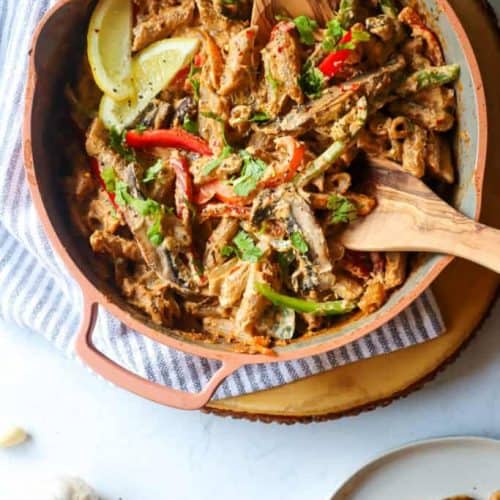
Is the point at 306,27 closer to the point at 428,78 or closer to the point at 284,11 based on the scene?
the point at 284,11

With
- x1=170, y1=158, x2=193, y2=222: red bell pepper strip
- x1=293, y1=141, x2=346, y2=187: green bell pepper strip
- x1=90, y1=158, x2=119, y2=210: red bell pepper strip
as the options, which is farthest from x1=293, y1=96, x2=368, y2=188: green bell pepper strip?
x1=90, y1=158, x2=119, y2=210: red bell pepper strip

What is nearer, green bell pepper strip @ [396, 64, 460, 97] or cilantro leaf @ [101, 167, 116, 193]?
green bell pepper strip @ [396, 64, 460, 97]

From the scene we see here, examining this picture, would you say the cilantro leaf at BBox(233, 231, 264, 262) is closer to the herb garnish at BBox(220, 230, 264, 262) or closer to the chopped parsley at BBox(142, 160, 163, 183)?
the herb garnish at BBox(220, 230, 264, 262)

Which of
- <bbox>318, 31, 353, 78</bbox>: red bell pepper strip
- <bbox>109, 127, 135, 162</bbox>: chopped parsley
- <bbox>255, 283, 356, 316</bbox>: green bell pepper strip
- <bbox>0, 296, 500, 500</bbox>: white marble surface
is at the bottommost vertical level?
<bbox>0, 296, 500, 500</bbox>: white marble surface

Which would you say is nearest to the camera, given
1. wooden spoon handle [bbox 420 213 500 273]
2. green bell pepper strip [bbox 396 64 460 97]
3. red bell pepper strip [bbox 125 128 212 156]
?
wooden spoon handle [bbox 420 213 500 273]

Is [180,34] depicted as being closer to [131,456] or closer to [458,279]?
[458,279]

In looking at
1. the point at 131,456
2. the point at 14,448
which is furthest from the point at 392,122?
the point at 14,448

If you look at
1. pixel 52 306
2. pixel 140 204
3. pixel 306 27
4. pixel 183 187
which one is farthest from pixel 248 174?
pixel 52 306
